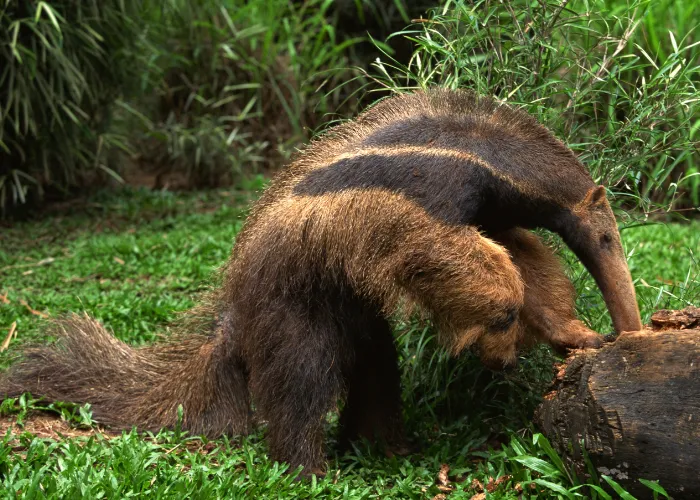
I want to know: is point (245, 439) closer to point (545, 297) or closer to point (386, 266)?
point (386, 266)

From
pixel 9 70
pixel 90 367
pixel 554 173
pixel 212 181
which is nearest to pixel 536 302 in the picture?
pixel 554 173

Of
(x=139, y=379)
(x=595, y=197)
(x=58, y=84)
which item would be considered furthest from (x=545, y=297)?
(x=58, y=84)

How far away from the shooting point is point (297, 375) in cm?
427

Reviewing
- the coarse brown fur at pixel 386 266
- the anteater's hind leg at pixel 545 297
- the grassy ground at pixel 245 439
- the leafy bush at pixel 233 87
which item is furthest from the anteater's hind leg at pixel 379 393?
the leafy bush at pixel 233 87

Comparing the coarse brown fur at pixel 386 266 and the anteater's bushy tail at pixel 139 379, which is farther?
the anteater's bushy tail at pixel 139 379

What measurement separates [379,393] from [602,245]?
158 cm

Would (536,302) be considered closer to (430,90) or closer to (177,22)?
(430,90)

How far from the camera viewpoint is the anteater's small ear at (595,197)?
4070 mm

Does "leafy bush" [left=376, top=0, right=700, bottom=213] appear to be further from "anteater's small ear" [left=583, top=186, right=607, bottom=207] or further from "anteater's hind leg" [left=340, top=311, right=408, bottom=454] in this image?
"anteater's hind leg" [left=340, top=311, right=408, bottom=454]

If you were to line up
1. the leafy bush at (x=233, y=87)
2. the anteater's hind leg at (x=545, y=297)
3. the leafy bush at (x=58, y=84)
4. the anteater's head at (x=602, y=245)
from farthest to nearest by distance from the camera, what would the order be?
the leafy bush at (x=233, y=87) → the leafy bush at (x=58, y=84) → the anteater's hind leg at (x=545, y=297) → the anteater's head at (x=602, y=245)

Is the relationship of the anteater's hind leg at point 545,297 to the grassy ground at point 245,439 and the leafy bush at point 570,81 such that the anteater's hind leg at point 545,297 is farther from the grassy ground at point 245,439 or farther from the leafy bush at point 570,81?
the leafy bush at point 570,81

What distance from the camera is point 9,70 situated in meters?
9.00

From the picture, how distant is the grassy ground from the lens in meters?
3.90

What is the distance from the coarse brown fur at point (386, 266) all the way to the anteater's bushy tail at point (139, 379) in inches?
0.5
